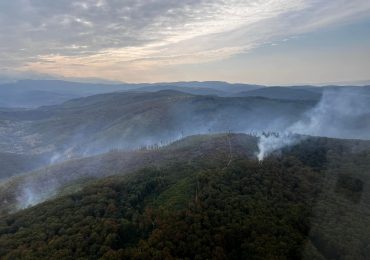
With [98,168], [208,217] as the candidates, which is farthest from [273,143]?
[208,217]

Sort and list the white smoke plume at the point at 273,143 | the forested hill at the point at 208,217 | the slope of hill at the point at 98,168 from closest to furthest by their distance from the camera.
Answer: the forested hill at the point at 208,217 → the slope of hill at the point at 98,168 → the white smoke plume at the point at 273,143

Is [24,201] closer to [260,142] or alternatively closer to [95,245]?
[95,245]

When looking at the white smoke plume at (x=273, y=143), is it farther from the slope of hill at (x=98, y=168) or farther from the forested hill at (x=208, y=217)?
the forested hill at (x=208, y=217)

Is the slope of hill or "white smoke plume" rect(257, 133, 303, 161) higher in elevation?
"white smoke plume" rect(257, 133, 303, 161)

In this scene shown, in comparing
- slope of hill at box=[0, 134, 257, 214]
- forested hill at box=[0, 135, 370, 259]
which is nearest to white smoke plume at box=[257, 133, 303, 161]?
slope of hill at box=[0, 134, 257, 214]

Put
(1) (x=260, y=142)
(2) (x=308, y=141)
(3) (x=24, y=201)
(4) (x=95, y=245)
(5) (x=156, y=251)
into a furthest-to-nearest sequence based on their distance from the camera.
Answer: (1) (x=260, y=142), (2) (x=308, y=141), (3) (x=24, y=201), (4) (x=95, y=245), (5) (x=156, y=251)

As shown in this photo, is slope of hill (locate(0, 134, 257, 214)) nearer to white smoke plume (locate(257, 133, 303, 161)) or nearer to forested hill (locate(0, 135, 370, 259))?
white smoke plume (locate(257, 133, 303, 161))

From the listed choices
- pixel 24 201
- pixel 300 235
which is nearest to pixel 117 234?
pixel 300 235

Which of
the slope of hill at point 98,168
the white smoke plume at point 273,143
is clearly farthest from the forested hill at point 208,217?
the slope of hill at point 98,168
